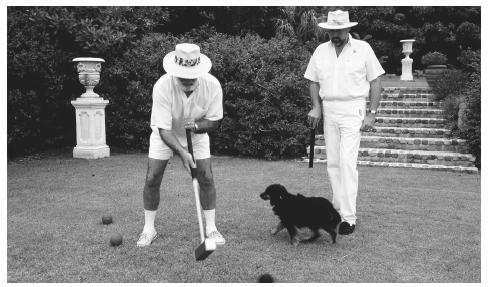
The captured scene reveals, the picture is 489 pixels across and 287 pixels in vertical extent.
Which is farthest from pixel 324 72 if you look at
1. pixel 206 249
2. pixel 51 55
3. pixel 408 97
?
pixel 408 97

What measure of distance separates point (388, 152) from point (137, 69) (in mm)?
5018

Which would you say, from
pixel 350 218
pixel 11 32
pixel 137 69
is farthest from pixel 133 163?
pixel 350 218

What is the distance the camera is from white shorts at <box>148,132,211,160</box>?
13.3ft

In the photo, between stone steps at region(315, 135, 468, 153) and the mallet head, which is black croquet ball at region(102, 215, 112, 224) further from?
stone steps at region(315, 135, 468, 153)

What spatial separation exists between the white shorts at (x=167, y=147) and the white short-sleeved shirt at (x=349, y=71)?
4.11ft

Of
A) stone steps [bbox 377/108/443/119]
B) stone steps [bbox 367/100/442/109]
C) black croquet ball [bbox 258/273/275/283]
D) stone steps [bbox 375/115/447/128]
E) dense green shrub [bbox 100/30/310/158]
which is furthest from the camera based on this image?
stone steps [bbox 367/100/442/109]

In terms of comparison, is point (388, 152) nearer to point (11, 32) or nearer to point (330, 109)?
point (330, 109)

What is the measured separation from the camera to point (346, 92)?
4516mm

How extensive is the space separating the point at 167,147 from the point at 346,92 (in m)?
1.64

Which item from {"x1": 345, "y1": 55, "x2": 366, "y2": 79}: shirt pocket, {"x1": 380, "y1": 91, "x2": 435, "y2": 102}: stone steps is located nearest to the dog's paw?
{"x1": 345, "y1": 55, "x2": 366, "y2": 79}: shirt pocket

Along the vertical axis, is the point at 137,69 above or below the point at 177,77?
above

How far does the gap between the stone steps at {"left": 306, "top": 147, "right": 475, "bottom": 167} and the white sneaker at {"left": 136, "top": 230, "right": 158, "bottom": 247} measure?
18.3ft

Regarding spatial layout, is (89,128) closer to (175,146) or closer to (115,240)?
(115,240)

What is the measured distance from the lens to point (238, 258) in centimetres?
382
